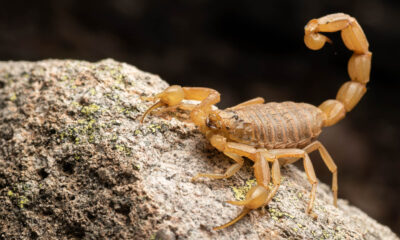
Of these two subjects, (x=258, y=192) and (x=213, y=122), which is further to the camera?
(x=213, y=122)

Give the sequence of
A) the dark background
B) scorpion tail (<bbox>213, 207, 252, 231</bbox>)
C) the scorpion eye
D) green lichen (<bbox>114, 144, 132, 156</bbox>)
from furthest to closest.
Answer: the dark background, the scorpion eye, green lichen (<bbox>114, 144, 132, 156</bbox>), scorpion tail (<bbox>213, 207, 252, 231</bbox>)

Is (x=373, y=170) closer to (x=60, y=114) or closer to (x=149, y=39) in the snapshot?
(x=149, y=39)

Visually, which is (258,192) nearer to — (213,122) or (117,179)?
(213,122)

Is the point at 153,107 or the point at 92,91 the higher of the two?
the point at 92,91

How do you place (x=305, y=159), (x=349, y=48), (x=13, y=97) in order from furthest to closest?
(x=349, y=48) → (x=13, y=97) → (x=305, y=159)

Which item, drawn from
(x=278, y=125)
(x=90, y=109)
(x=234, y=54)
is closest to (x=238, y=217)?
(x=278, y=125)

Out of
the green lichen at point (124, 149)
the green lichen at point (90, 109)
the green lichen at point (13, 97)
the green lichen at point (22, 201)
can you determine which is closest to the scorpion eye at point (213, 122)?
the green lichen at point (124, 149)

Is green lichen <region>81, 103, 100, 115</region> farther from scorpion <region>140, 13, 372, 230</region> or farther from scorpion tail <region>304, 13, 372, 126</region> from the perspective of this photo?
scorpion tail <region>304, 13, 372, 126</region>

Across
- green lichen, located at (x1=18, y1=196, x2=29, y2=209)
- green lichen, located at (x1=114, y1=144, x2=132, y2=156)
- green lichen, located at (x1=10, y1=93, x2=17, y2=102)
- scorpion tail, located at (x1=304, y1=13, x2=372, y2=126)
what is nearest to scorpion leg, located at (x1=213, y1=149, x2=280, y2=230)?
green lichen, located at (x1=114, y1=144, x2=132, y2=156)

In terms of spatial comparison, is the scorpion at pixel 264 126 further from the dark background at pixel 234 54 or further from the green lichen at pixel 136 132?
the dark background at pixel 234 54

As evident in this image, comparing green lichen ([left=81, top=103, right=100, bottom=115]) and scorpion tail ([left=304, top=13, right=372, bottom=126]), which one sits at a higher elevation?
green lichen ([left=81, top=103, right=100, bottom=115])
